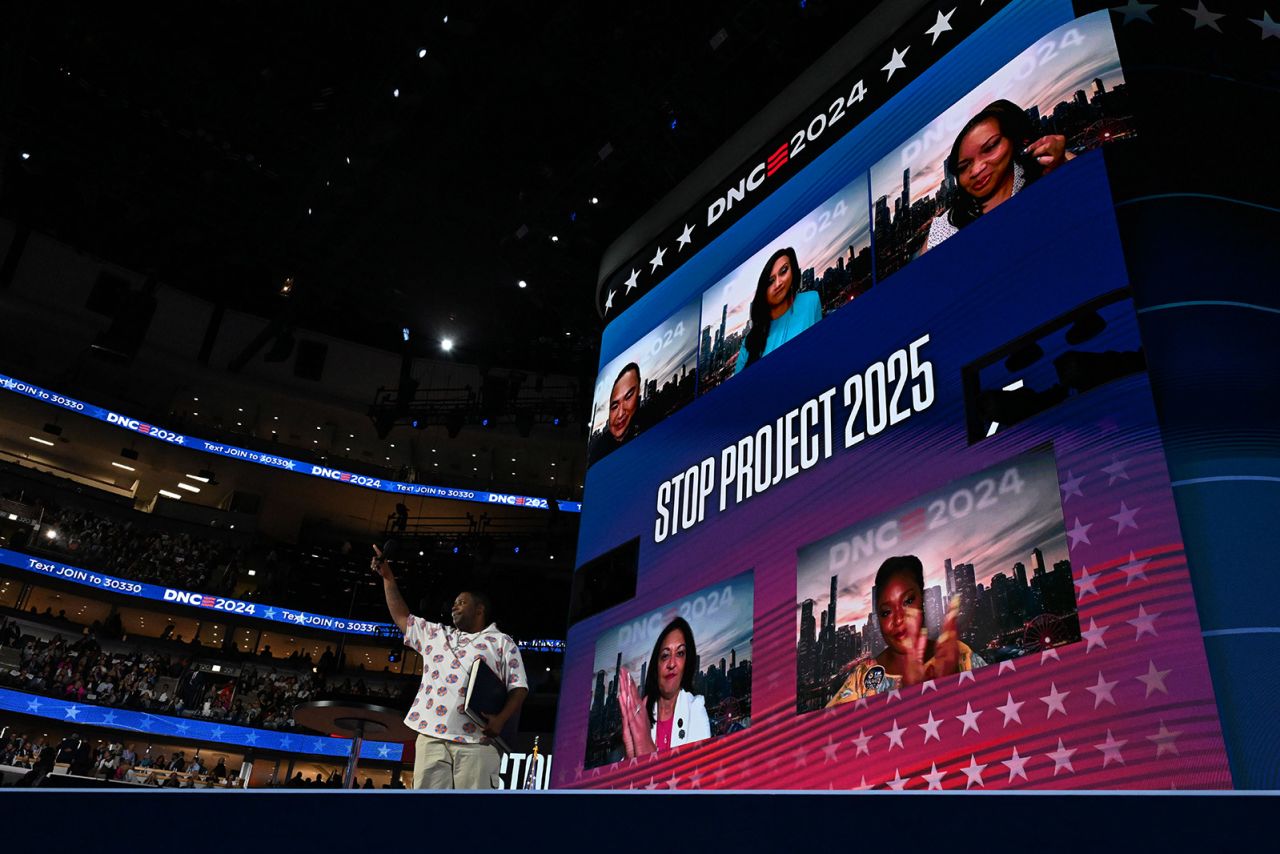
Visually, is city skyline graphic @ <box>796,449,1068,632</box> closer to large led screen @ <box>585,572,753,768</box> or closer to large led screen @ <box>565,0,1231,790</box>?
large led screen @ <box>565,0,1231,790</box>

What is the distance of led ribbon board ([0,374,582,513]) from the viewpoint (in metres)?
25.5

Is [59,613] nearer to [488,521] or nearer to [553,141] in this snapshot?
[488,521]

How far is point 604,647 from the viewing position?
7.22m

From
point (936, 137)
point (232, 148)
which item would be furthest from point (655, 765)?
point (232, 148)

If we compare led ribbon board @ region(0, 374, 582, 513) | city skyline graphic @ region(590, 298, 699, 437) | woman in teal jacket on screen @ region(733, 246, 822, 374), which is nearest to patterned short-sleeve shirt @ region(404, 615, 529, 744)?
woman in teal jacket on screen @ region(733, 246, 822, 374)

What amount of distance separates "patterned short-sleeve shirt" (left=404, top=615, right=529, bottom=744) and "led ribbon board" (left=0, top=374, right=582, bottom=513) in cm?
2179

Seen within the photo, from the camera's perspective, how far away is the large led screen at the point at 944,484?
12.4 ft

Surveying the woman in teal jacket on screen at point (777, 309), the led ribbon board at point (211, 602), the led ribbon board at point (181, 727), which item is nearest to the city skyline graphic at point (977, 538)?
the woman in teal jacket on screen at point (777, 309)

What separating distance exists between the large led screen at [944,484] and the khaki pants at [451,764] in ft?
4.56

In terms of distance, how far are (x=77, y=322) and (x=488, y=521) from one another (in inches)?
526

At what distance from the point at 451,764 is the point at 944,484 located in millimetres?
2898

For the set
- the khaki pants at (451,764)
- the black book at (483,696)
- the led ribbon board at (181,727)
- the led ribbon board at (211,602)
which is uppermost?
the led ribbon board at (211,602)

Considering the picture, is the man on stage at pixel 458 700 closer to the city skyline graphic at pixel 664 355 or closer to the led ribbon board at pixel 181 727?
the city skyline graphic at pixel 664 355

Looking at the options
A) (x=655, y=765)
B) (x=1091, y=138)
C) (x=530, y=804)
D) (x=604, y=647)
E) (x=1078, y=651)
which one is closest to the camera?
(x=530, y=804)
